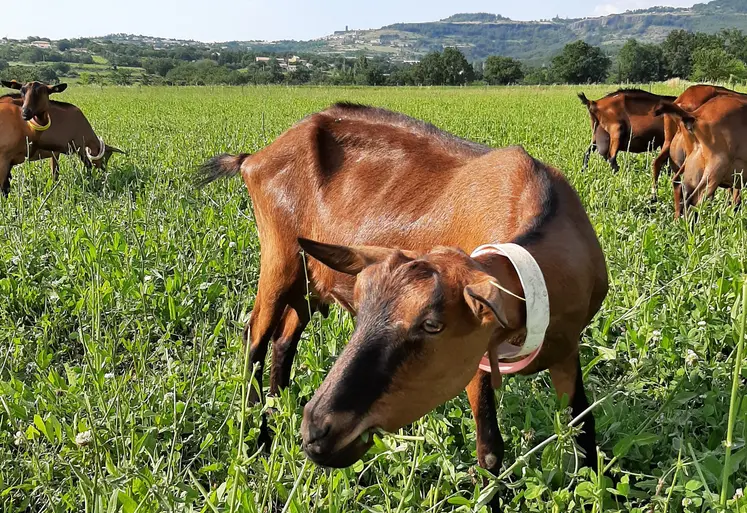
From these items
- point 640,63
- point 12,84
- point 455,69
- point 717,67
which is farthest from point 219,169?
point 640,63

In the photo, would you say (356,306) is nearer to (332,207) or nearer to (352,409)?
(352,409)

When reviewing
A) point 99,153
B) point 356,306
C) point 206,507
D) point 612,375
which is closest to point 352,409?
point 356,306

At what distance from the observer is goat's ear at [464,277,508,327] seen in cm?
161

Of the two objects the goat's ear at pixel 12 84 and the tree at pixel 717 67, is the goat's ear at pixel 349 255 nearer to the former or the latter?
the goat's ear at pixel 12 84

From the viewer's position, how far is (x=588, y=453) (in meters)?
2.64

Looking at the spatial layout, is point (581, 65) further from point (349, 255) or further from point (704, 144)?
point (349, 255)

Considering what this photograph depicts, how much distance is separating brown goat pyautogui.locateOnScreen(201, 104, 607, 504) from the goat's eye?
25 mm

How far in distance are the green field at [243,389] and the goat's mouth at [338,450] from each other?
8cm

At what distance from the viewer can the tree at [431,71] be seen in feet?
284

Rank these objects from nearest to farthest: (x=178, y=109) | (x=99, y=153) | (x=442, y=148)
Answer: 1. (x=442, y=148)
2. (x=99, y=153)
3. (x=178, y=109)

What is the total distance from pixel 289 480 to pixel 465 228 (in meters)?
1.35

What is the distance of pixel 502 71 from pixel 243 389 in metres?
96.5

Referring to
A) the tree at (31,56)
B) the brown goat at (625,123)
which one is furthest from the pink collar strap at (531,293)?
the tree at (31,56)

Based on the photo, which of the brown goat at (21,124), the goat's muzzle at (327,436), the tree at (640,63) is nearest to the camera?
the goat's muzzle at (327,436)
